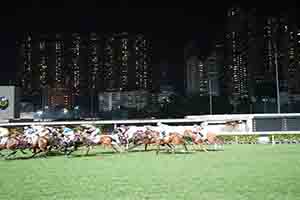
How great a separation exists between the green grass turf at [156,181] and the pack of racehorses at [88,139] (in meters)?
2.21

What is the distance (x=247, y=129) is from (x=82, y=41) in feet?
140

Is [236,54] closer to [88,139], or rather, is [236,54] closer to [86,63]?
[86,63]

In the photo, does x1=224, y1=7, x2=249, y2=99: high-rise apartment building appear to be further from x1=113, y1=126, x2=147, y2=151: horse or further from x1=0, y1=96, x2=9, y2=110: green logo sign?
x1=113, y1=126, x2=147, y2=151: horse

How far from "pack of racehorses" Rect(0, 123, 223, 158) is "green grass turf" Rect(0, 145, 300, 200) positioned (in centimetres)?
221

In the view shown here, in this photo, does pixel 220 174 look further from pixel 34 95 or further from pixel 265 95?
pixel 34 95

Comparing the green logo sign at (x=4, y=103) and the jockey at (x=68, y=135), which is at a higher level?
the green logo sign at (x=4, y=103)

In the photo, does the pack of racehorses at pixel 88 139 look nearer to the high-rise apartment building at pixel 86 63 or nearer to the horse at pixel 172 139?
the horse at pixel 172 139

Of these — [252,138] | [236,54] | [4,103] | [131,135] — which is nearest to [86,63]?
[236,54]

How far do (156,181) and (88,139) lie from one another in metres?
5.46

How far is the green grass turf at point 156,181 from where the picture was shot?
493 centimetres

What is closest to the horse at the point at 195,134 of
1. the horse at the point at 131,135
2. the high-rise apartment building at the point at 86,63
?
the horse at the point at 131,135

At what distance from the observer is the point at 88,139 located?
11086 mm

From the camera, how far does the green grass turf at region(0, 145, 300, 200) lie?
4.93 metres

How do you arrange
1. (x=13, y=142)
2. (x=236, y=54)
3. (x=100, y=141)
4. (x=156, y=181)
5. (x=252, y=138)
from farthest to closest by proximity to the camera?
(x=236, y=54) < (x=252, y=138) < (x=100, y=141) < (x=13, y=142) < (x=156, y=181)
